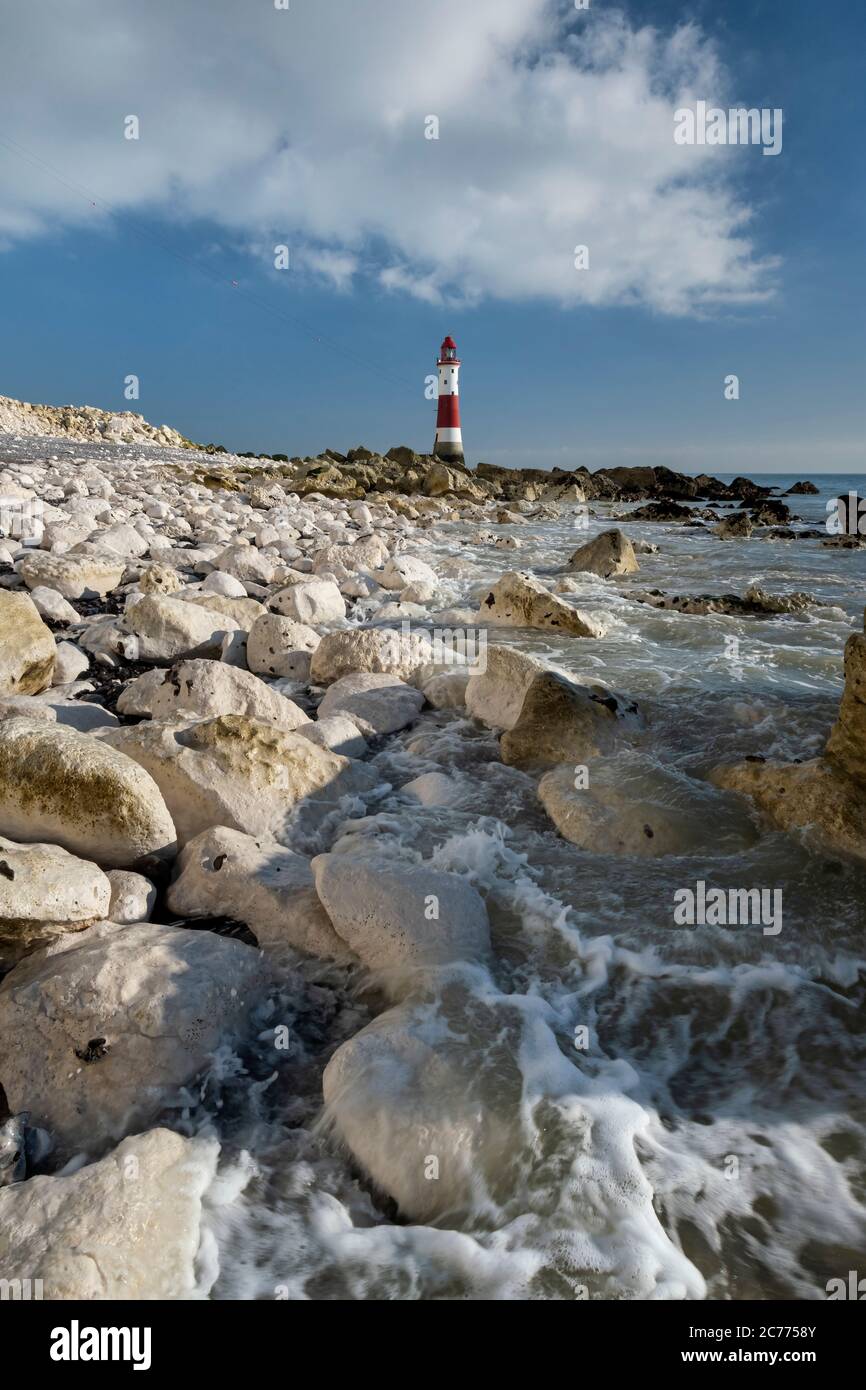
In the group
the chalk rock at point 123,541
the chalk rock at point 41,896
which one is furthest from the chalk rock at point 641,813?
the chalk rock at point 123,541

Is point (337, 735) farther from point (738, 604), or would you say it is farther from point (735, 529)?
point (735, 529)

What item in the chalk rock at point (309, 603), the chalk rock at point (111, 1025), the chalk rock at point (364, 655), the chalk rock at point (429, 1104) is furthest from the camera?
the chalk rock at point (309, 603)

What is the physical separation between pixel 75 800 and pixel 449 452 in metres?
52.7

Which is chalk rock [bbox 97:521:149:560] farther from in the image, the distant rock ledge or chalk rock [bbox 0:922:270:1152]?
the distant rock ledge

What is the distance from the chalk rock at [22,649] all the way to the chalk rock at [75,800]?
73.2 inches

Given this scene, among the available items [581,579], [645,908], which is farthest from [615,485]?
[645,908]

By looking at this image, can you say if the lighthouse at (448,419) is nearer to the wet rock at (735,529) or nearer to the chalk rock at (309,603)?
the wet rock at (735,529)

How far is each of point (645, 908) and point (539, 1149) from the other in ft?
5.25

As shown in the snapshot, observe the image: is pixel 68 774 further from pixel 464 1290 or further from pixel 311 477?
pixel 311 477

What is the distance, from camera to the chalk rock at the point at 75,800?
340 cm

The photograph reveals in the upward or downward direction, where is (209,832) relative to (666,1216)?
upward

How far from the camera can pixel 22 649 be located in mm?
5246

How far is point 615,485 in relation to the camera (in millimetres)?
53469
